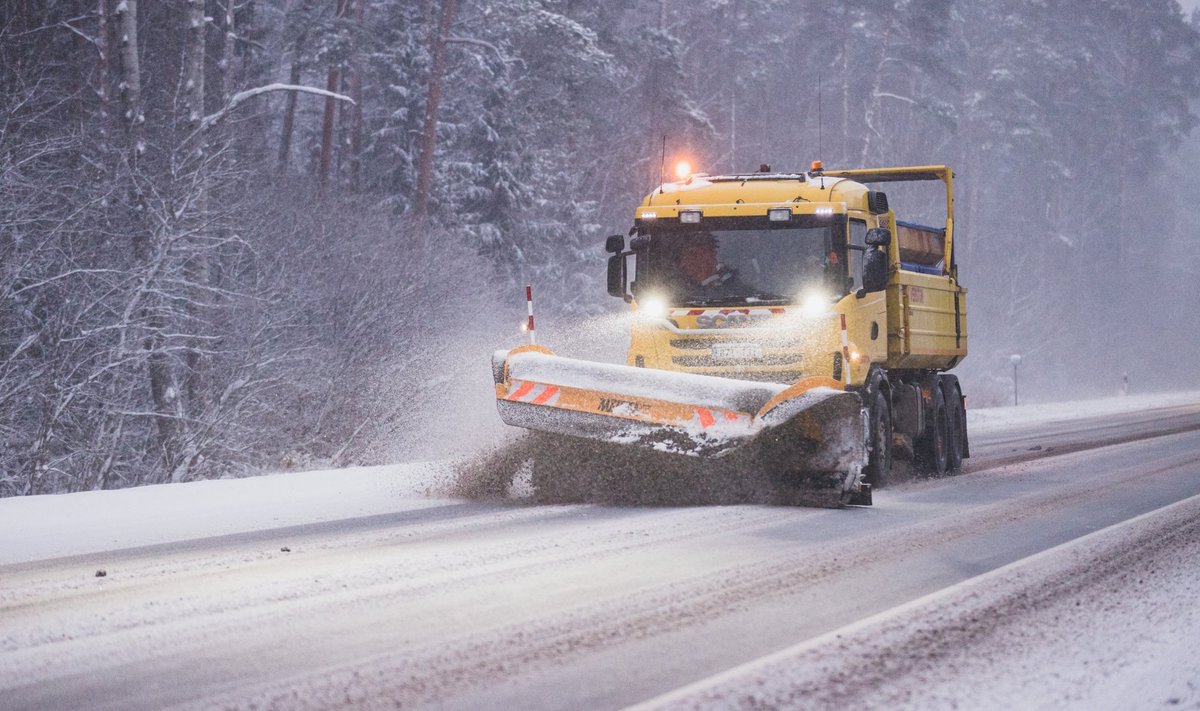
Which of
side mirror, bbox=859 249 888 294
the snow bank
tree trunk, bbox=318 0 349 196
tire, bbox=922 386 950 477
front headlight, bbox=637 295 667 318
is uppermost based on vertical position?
tree trunk, bbox=318 0 349 196

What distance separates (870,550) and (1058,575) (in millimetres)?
1159

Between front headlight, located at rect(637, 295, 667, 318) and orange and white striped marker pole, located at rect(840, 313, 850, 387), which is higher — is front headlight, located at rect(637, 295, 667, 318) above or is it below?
above

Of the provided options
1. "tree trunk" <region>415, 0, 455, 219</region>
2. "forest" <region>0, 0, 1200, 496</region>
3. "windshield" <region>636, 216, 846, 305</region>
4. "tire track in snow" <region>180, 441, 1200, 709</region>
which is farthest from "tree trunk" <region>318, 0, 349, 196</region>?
"tire track in snow" <region>180, 441, 1200, 709</region>

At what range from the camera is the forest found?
16156 mm

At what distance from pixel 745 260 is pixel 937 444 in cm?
429

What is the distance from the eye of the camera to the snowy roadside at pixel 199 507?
8.66 m

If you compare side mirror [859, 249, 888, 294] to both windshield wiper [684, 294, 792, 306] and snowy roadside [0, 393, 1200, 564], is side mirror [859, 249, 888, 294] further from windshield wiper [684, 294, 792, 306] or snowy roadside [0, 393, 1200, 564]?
snowy roadside [0, 393, 1200, 564]

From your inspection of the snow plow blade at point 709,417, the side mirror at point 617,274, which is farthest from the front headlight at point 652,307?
the snow plow blade at point 709,417

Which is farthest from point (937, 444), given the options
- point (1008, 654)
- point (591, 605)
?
point (1008, 654)

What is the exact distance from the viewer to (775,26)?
Answer: 60812mm

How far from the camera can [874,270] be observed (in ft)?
Answer: 38.6

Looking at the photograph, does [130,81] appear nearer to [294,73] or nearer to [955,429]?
[955,429]

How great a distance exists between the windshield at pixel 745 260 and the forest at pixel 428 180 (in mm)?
1547

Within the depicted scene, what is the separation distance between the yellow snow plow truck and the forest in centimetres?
154
